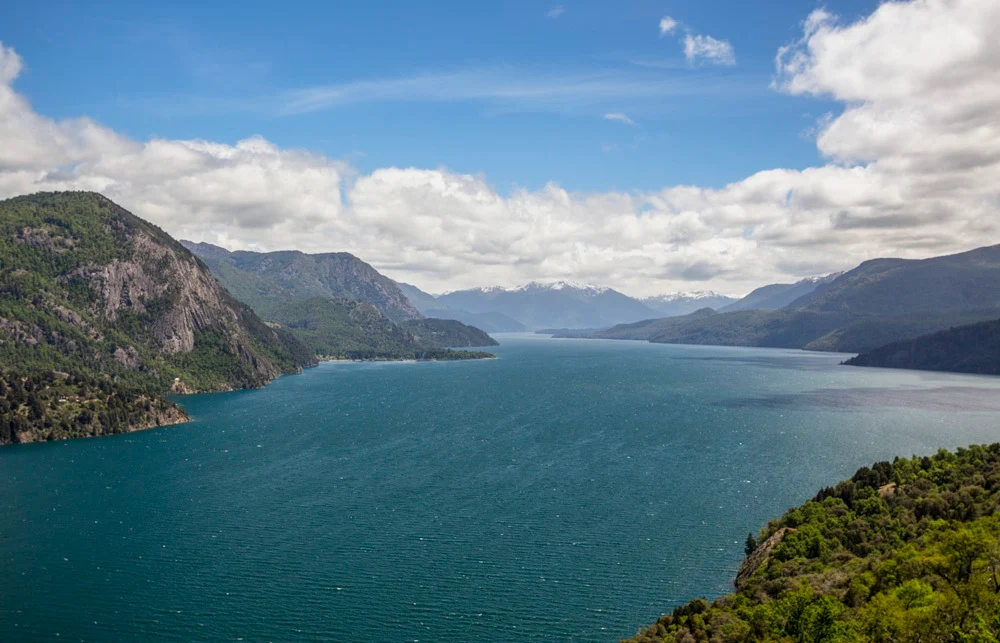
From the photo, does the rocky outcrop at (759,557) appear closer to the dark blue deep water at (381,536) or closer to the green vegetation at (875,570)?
the green vegetation at (875,570)

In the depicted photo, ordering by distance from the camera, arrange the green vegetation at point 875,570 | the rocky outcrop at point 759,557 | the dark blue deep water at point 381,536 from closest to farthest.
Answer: the green vegetation at point 875,570 → the dark blue deep water at point 381,536 → the rocky outcrop at point 759,557

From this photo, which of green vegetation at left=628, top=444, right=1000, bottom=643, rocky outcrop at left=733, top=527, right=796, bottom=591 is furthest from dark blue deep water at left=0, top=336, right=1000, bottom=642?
green vegetation at left=628, top=444, right=1000, bottom=643

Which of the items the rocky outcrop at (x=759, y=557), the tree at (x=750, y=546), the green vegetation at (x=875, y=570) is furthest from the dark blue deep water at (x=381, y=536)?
the green vegetation at (x=875, y=570)

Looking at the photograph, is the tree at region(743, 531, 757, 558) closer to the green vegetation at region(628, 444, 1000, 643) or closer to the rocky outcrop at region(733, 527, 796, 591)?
the green vegetation at region(628, 444, 1000, 643)

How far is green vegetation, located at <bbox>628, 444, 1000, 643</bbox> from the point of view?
60281 mm

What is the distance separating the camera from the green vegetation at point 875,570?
60.3 meters

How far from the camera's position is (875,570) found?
77000 millimetres

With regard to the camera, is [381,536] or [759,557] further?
[381,536]

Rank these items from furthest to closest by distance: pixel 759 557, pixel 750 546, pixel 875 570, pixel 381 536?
pixel 381 536, pixel 750 546, pixel 759 557, pixel 875 570

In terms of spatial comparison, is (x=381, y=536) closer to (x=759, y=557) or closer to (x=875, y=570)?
(x=759, y=557)

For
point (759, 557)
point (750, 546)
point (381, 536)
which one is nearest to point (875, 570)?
point (759, 557)

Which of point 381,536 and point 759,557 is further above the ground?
point 759,557

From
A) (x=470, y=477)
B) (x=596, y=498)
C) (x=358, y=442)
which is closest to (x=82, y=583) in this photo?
(x=470, y=477)

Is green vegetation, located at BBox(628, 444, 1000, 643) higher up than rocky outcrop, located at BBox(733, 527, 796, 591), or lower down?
higher up
